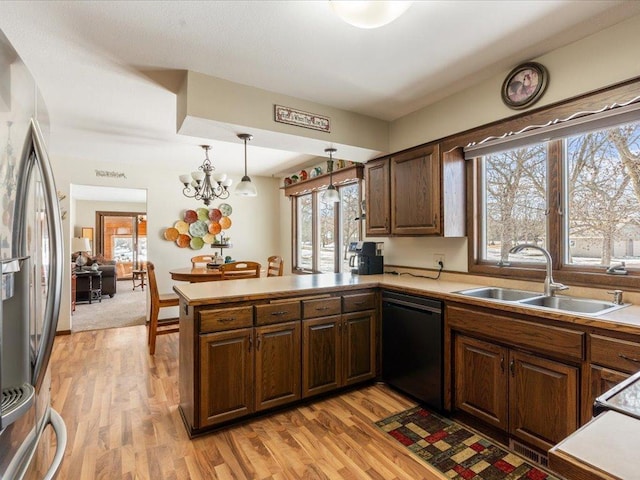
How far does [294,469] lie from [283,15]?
2400mm

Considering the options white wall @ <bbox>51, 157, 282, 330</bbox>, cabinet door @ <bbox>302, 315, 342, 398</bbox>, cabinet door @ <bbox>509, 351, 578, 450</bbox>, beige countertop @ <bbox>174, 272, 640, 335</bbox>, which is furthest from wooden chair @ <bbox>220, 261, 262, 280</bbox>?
cabinet door @ <bbox>509, 351, 578, 450</bbox>

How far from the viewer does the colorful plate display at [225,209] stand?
5.53m

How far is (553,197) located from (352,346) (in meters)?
1.80

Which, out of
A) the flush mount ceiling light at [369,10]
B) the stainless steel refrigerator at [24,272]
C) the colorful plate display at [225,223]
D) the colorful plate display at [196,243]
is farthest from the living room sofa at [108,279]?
the flush mount ceiling light at [369,10]

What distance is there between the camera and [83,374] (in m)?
3.10

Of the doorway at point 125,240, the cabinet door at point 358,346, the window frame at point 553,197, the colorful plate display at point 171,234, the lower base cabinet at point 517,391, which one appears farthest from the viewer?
the doorway at point 125,240

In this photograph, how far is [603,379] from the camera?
156cm

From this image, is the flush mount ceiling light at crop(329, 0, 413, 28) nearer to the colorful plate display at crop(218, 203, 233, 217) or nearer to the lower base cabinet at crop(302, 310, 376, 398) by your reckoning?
the lower base cabinet at crop(302, 310, 376, 398)

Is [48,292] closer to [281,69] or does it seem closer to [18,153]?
[18,153]

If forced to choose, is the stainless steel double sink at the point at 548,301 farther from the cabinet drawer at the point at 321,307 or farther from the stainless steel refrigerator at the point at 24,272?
the stainless steel refrigerator at the point at 24,272

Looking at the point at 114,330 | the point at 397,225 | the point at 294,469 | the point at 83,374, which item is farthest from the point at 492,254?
the point at 114,330

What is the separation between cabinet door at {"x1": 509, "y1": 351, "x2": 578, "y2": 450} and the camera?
A: 1.69 meters

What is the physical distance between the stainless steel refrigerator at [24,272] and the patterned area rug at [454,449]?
1.80 meters

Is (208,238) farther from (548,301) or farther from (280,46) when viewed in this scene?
(548,301)
